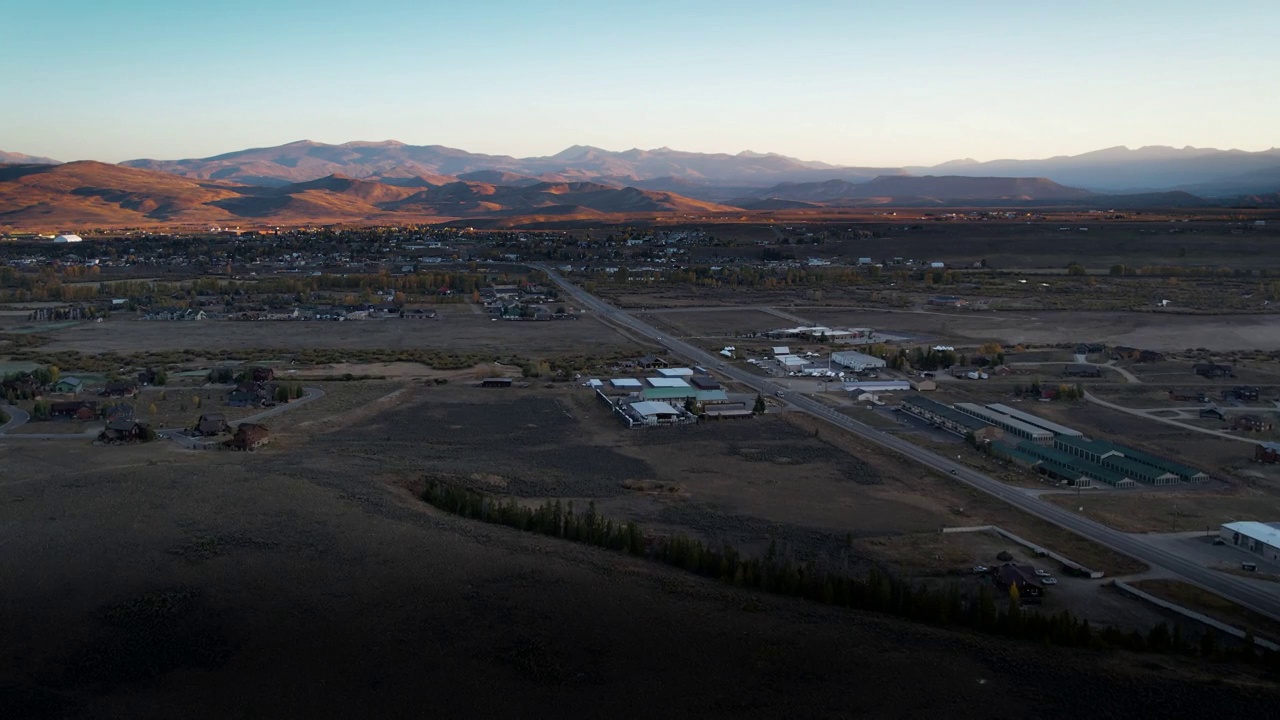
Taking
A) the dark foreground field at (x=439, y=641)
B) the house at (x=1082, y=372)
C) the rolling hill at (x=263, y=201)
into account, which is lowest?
the dark foreground field at (x=439, y=641)

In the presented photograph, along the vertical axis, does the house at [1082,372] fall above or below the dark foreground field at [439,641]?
above

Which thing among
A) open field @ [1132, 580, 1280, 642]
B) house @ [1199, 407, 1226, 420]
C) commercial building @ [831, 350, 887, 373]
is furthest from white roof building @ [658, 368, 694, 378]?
open field @ [1132, 580, 1280, 642]

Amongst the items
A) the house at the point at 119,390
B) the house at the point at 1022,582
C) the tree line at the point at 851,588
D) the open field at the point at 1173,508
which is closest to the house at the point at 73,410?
the house at the point at 119,390

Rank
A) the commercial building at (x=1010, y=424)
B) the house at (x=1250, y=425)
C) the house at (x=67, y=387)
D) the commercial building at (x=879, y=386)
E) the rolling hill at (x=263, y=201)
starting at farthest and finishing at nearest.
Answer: the rolling hill at (x=263, y=201), the commercial building at (x=879, y=386), the house at (x=67, y=387), the house at (x=1250, y=425), the commercial building at (x=1010, y=424)

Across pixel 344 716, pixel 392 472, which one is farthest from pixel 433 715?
pixel 392 472

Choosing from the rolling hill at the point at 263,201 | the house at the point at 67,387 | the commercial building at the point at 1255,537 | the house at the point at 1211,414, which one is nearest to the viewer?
the commercial building at the point at 1255,537

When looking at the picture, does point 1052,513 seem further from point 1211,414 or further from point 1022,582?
point 1211,414

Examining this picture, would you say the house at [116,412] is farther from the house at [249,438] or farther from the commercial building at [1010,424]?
the commercial building at [1010,424]
